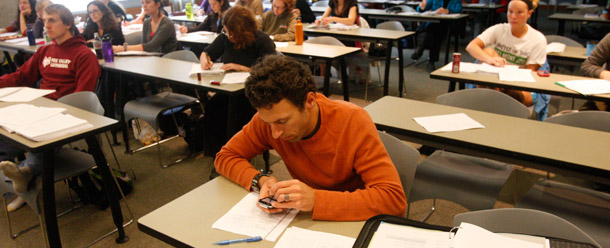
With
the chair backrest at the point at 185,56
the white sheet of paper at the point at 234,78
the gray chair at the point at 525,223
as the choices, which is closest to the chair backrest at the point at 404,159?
the gray chair at the point at 525,223

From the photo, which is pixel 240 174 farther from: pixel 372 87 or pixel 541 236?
pixel 372 87

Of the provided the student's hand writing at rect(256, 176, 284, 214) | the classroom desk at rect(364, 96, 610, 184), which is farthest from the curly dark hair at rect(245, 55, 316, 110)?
the classroom desk at rect(364, 96, 610, 184)

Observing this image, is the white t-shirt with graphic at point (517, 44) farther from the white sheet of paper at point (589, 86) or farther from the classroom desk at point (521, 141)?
the classroom desk at point (521, 141)

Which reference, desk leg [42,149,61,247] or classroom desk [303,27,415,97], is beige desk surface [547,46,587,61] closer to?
classroom desk [303,27,415,97]

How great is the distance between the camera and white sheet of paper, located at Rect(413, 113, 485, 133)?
199 centimetres

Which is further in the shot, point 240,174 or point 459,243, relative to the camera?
point 240,174

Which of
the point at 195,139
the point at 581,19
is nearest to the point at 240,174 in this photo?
the point at 195,139

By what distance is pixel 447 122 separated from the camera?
2064 mm

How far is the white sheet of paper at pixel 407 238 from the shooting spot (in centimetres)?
111

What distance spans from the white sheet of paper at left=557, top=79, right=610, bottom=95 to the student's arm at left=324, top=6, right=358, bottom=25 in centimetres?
266

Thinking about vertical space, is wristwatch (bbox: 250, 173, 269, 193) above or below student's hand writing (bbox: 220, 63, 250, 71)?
below

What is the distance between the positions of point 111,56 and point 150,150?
33.1 inches

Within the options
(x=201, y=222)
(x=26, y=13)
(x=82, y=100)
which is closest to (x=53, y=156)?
(x=82, y=100)

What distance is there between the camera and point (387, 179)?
130cm
